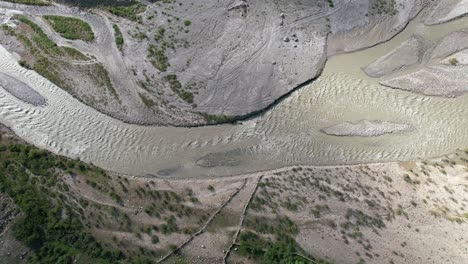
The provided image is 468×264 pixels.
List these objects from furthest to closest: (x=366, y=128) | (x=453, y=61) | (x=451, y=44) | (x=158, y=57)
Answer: (x=451, y=44) → (x=453, y=61) → (x=158, y=57) → (x=366, y=128)

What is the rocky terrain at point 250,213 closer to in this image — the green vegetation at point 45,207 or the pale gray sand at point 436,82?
the green vegetation at point 45,207

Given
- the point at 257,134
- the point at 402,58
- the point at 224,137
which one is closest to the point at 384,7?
the point at 402,58

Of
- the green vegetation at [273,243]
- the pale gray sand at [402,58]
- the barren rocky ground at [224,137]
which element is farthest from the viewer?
the pale gray sand at [402,58]

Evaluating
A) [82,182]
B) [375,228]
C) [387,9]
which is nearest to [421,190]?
[375,228]

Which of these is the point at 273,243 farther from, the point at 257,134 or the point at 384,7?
the point at 384,7

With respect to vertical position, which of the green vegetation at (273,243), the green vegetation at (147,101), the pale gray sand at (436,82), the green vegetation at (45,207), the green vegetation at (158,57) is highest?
the green vegetation at (158,57)

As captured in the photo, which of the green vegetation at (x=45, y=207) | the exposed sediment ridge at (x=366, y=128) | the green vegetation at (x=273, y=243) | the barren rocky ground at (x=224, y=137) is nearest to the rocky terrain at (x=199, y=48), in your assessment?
the barren rocky ground at (x=224, y=137)
